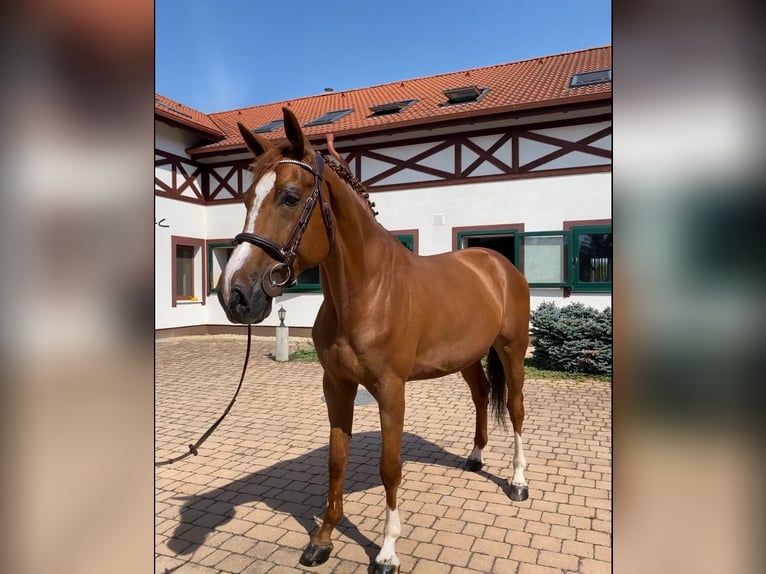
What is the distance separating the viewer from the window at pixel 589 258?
28.8 ft

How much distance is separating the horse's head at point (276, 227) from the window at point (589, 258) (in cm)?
788

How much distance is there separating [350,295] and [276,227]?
0.58 meters

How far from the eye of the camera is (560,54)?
13016mm

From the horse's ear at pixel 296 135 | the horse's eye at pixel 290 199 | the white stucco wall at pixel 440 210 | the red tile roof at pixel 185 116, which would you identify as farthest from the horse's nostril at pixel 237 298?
the red tile roof at pixel 185 116

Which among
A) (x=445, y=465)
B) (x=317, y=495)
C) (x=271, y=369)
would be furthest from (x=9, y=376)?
(x=271, y=369)

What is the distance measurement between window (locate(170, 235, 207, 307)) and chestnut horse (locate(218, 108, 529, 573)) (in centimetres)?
1049

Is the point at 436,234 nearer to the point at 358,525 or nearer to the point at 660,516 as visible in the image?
the point at 358,525

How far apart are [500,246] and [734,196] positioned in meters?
12.5

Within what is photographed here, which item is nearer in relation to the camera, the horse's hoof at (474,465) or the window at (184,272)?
the horse's hoof at (474,465)

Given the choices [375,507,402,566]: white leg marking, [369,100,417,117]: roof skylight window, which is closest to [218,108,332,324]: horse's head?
[375,507,402,566]: white leg marking

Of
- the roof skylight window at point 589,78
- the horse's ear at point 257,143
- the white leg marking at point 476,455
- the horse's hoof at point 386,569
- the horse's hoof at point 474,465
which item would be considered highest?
the roof skylight window at point 589,78

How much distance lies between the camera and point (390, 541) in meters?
2.40

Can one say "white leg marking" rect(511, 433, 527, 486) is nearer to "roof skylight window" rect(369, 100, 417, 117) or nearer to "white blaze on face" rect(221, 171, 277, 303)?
"white blaze on face" rect(221, 171, 277, 303)

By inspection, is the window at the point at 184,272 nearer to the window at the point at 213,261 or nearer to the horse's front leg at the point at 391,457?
the window at the point at 213,261
